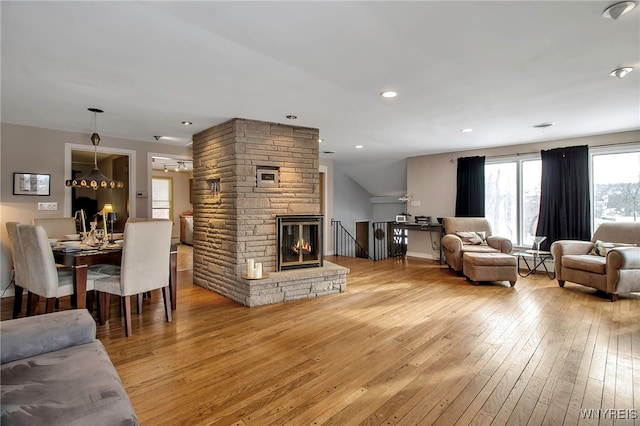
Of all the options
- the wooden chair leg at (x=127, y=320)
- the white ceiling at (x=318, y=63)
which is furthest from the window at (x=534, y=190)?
the wooden chair leg at (x=127, y=320)

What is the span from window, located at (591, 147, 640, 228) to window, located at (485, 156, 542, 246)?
0.80 metres

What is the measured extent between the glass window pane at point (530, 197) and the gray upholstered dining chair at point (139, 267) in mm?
5951

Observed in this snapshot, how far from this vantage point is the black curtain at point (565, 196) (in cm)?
534

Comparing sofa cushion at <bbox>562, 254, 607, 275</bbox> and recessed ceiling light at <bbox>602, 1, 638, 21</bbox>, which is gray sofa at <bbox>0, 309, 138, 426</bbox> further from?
sofa cushion at <bbox>562, 254, 607, 275</bbox>

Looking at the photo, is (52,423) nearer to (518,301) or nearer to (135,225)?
(135,225)

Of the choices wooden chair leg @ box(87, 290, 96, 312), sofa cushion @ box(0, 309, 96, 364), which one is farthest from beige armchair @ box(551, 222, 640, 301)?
wooden chair leg @ box(87, 290, 96, 312)

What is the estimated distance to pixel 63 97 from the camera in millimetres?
3350

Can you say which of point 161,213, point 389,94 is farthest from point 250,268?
point 161,213

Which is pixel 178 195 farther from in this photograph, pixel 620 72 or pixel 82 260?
pixel 620 72

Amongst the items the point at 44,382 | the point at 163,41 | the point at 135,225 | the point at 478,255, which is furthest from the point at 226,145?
the point at 478,255

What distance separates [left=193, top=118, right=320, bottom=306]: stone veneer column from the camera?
415 centimetres

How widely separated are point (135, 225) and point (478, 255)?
15.5 feet

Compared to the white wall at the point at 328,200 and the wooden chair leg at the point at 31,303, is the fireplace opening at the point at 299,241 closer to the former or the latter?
the wooden chair leg at the point at 31,303

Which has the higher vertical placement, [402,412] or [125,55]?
[125,55]
